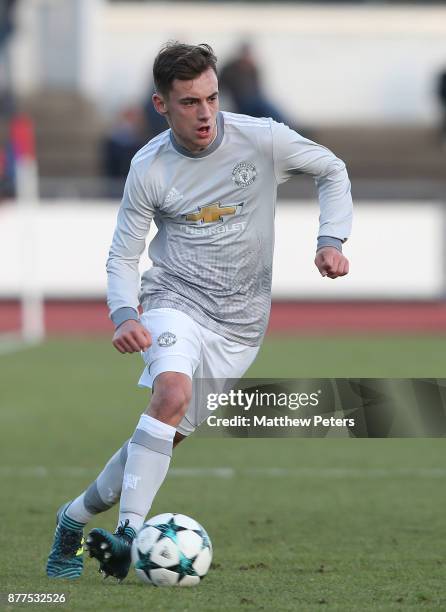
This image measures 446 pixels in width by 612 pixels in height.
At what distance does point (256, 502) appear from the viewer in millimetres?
8930

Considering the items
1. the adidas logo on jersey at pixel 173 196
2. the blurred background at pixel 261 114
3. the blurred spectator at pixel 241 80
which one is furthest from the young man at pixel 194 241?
the blurred spectator at pixel 241 80

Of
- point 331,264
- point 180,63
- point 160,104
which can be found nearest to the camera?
point 331,264

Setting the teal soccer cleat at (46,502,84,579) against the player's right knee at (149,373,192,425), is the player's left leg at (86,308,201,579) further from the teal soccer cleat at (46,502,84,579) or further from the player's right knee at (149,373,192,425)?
the teal soccer cleat at (46,502,84,579)

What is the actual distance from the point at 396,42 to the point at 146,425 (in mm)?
30312

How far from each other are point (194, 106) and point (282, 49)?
2943cm

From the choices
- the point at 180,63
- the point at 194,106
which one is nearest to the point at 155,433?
the point at 194,106

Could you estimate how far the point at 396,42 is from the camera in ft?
116

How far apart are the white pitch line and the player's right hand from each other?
422 centimetres

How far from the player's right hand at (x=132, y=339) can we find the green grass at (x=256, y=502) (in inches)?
35.7

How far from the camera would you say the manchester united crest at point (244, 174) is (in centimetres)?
622

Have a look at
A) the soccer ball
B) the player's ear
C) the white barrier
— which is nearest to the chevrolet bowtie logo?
the player's ear

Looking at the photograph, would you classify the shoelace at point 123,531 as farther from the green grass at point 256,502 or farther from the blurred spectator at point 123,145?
the blurred spectator at point 123,145

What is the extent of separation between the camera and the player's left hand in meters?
5.82

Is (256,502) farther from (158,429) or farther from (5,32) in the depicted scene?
(5,32)
